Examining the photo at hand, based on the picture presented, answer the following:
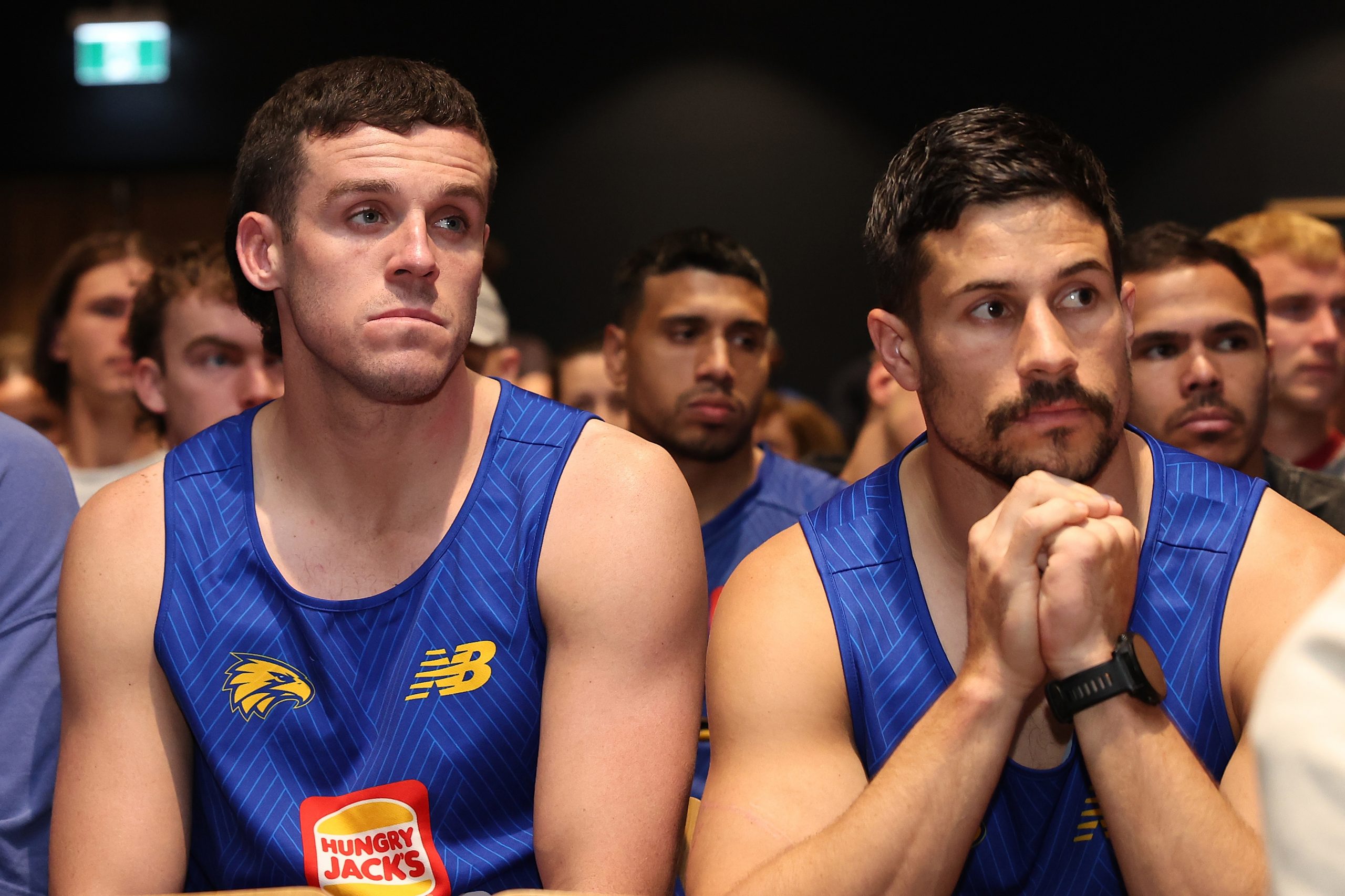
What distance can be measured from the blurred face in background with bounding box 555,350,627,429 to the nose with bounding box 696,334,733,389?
1.28m

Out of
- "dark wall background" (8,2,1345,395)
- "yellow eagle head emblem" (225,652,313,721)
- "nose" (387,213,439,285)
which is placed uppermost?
"dark wall background" (8,2,1345,395)

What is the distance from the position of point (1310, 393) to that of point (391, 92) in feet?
8.99

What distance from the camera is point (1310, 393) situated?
3580mm

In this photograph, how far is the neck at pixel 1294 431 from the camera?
11.9ft

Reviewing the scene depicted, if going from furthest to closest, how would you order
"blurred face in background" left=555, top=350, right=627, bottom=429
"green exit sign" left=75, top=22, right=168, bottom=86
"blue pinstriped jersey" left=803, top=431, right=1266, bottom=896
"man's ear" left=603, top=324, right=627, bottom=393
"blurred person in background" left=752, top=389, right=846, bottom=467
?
"green exit sign" left=75, top=22, right=168, bottom=86
"blurred person in background" left=752, top=389, right=846, bottom=467
"blurred face in background" left=555, top=350, right=627, bottom=429
"man's ear" left=603, top=324, right=627, bottom=393
"blue pinstriped jersey" left=803, top=431, right=1266, bottom=896

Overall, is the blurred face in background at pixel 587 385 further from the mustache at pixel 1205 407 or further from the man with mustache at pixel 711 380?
the mustache at pixel 1205 407

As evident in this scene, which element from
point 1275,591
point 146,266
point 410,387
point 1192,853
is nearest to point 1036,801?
point 1192,853

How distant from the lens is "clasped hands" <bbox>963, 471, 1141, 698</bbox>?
1.67m

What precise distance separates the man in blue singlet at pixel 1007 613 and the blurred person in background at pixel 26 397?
125 inches

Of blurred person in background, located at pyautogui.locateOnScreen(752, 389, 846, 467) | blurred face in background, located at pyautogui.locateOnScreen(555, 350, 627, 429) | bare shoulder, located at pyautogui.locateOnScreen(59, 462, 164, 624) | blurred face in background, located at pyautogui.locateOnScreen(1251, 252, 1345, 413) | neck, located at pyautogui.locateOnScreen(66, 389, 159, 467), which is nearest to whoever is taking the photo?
bare shoulder, located at pyautogui.locateOnScreen(59, 462, 164, 624)

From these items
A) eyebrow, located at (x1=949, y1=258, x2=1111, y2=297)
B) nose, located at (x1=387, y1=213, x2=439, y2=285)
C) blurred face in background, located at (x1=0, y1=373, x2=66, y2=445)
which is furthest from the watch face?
blurred face in background, located at (x1=0, y1=373, x2=66, y2=445)

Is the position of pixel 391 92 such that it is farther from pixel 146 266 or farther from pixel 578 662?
pixel 146 266

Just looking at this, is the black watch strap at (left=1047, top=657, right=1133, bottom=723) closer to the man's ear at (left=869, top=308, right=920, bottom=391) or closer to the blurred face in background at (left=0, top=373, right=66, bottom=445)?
the man's ear at (left=869, top=308, right=920, bottom=391)

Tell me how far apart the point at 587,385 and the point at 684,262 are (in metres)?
1.37
